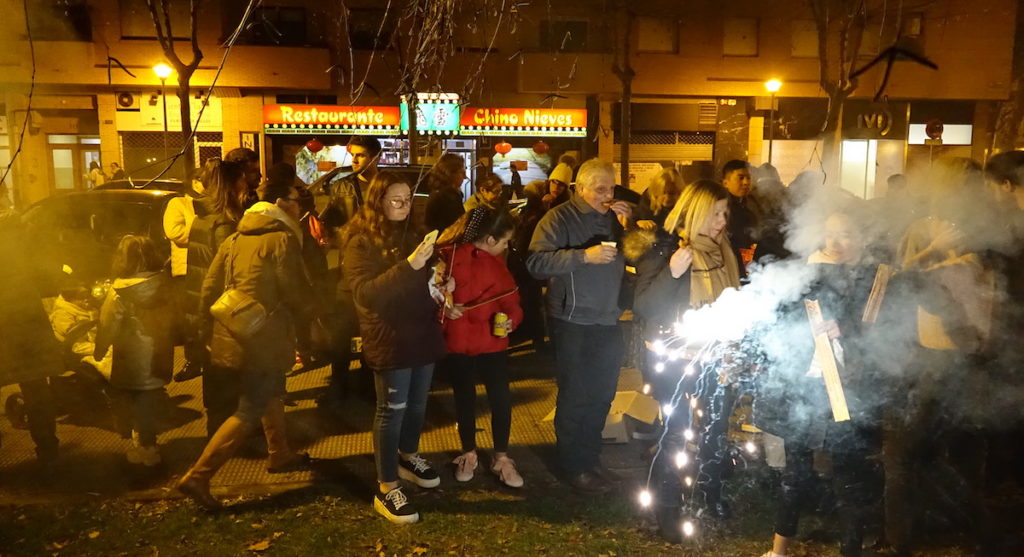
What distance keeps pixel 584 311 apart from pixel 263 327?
205cm

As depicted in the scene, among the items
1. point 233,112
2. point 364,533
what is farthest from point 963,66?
point 364,533

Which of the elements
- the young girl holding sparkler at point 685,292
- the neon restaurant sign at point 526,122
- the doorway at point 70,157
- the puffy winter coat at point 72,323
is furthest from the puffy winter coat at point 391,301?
the doorway at point 70,157

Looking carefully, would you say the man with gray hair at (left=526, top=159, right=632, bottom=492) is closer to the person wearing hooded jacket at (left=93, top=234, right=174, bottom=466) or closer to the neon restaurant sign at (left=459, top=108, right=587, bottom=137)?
the person wearing hooded jacket at (left=93, top=234, right=174, bottom=466)

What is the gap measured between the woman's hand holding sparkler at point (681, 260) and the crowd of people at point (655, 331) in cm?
1

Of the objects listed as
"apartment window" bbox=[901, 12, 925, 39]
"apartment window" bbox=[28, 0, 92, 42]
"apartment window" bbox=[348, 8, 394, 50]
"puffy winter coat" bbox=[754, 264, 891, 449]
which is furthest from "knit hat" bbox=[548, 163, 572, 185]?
"apartment window" bbox=[901, 12, 925, 39]

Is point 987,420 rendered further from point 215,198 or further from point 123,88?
point 123,88

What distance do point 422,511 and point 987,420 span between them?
131 inches

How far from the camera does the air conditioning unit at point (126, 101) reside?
24.2m

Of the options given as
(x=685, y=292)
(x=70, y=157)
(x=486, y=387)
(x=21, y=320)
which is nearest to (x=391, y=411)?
(x=486, y=387)

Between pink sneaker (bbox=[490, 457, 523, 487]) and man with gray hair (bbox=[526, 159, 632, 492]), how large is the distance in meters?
0.33

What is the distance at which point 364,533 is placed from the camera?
14.6 ft

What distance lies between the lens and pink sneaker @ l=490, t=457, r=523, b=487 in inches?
199

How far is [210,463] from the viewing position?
15.1 ft

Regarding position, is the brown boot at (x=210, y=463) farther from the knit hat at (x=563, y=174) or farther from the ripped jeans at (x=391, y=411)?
the knit hat at (x=563, y=174)
